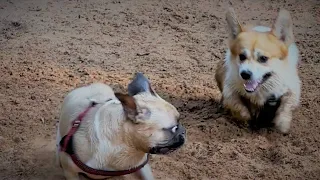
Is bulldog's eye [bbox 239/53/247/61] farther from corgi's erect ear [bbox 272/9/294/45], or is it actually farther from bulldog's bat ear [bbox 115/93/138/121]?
bulldog's bat ear [bbox 115/93/138/121]

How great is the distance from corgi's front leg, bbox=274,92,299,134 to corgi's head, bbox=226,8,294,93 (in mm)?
235

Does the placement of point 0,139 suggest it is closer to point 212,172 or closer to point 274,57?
point 212,172

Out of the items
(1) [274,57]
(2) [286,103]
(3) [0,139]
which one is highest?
(1) [274,57]

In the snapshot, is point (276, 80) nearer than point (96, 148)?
A: No

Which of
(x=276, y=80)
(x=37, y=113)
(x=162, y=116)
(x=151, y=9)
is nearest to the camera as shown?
(x=162, y=116)

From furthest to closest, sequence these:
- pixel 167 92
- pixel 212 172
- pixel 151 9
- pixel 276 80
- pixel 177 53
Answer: pixel 151 9 → pixel 177 53 → pixel 167 92 → pixel 276 80 → pixel 212 172

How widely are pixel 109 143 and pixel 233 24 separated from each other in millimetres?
1547

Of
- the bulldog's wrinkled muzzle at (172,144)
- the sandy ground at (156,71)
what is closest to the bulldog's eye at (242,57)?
the sandy ground at (156,71)

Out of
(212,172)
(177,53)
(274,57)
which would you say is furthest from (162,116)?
(177,53)

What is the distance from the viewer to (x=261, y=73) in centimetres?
396

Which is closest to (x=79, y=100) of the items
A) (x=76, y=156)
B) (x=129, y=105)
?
(x=76, y=156)

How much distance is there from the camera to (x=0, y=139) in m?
4.14

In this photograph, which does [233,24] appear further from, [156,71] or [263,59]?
[156,71]

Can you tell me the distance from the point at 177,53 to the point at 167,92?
72cm
